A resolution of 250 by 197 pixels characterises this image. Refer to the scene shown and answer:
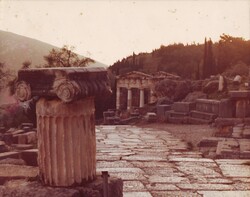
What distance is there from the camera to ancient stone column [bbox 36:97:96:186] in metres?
3.47

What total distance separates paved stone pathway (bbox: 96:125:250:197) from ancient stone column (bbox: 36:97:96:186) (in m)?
2.00

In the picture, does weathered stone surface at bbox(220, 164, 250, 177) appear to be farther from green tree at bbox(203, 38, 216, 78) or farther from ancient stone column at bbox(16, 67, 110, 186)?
green tree at bbox(203, 38, 216, 78)

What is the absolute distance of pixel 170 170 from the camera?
274 inches

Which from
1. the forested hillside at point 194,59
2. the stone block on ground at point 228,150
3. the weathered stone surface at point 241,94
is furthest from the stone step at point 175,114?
the forested hillside at point 194,59

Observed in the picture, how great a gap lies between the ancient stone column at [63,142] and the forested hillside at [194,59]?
36925mm

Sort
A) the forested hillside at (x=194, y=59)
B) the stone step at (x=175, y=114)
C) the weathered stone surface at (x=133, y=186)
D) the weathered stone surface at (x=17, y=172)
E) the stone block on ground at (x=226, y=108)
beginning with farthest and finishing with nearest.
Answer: the forested hillside at (x=194, y=59) → the stone step at (x=175, y=114) → the stone block on ground at (x=226, y=108) → the weathered stone surface at (x=133, y=186) → the weathered stone surface at (x=17, y=172)

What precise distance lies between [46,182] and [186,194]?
98.5 inches

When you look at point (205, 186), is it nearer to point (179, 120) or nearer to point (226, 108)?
point (226, 108)

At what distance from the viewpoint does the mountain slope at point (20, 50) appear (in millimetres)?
95250

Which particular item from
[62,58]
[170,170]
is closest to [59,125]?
[170,170]

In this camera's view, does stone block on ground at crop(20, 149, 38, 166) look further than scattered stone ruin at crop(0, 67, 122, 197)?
Yes

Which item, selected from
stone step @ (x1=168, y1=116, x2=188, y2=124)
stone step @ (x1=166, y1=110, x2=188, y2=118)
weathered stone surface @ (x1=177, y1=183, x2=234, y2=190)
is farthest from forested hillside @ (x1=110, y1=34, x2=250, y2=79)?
weathered stone surface @ (x1=177, y1=183, x2=234, y2=190)

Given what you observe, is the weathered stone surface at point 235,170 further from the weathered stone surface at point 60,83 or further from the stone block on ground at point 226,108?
the stone block on ground at point 226,108

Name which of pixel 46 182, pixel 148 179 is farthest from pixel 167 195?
pixel 46 182
